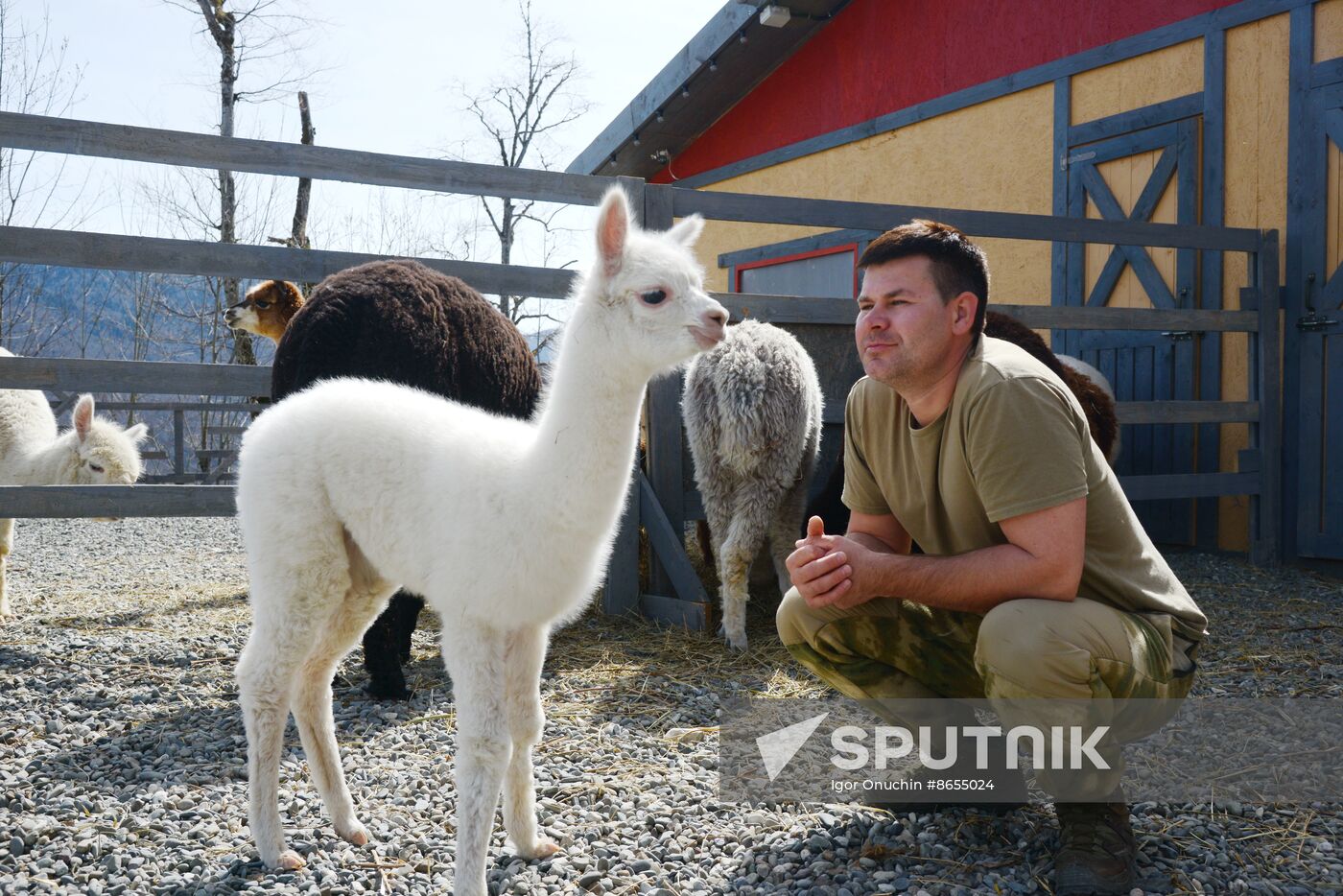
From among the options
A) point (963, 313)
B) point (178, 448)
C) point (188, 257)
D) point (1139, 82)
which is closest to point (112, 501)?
point (188, 257)

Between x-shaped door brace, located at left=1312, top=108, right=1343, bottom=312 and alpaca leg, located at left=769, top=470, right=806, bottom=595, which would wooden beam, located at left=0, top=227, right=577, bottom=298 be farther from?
x-shaped door brace, located at left=1312, top=108, right=1343, bottom=312

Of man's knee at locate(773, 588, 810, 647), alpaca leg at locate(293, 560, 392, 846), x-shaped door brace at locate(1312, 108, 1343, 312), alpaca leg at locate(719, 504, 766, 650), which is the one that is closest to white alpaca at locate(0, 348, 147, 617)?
alpaca leg at locate(719, 504, 766, 650)

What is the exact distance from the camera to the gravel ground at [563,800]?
2.45m

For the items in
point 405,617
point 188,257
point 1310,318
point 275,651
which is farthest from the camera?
point 1310,318

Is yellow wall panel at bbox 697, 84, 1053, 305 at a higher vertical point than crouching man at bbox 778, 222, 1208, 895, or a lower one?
higher

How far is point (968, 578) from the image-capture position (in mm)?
2406

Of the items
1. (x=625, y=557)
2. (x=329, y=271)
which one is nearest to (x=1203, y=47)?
(x=625, y=557)

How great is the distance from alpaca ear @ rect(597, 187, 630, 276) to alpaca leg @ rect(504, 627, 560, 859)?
976 mm

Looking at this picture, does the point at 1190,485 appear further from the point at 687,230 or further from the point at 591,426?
the point at 591,426

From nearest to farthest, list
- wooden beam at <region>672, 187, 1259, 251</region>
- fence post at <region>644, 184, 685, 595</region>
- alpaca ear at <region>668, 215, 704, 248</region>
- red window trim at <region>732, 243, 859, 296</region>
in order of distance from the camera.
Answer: alpaca ear at <region>668, 215, 704, 248</region> → wooden beam at <region>672, 187, 1259, 251</region> → fence post at <region>644, 184, 685, 595</region> → red window trim at <region>732, 243, 859, 296</region>

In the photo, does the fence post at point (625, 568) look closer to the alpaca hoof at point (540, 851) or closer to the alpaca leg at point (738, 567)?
the alpaca leg at point (738, 567)

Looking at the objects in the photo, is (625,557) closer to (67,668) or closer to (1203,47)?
(67,668)

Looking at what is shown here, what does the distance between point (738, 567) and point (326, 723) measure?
2478 millimetres

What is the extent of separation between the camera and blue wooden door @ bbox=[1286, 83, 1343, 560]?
22.4 feet
